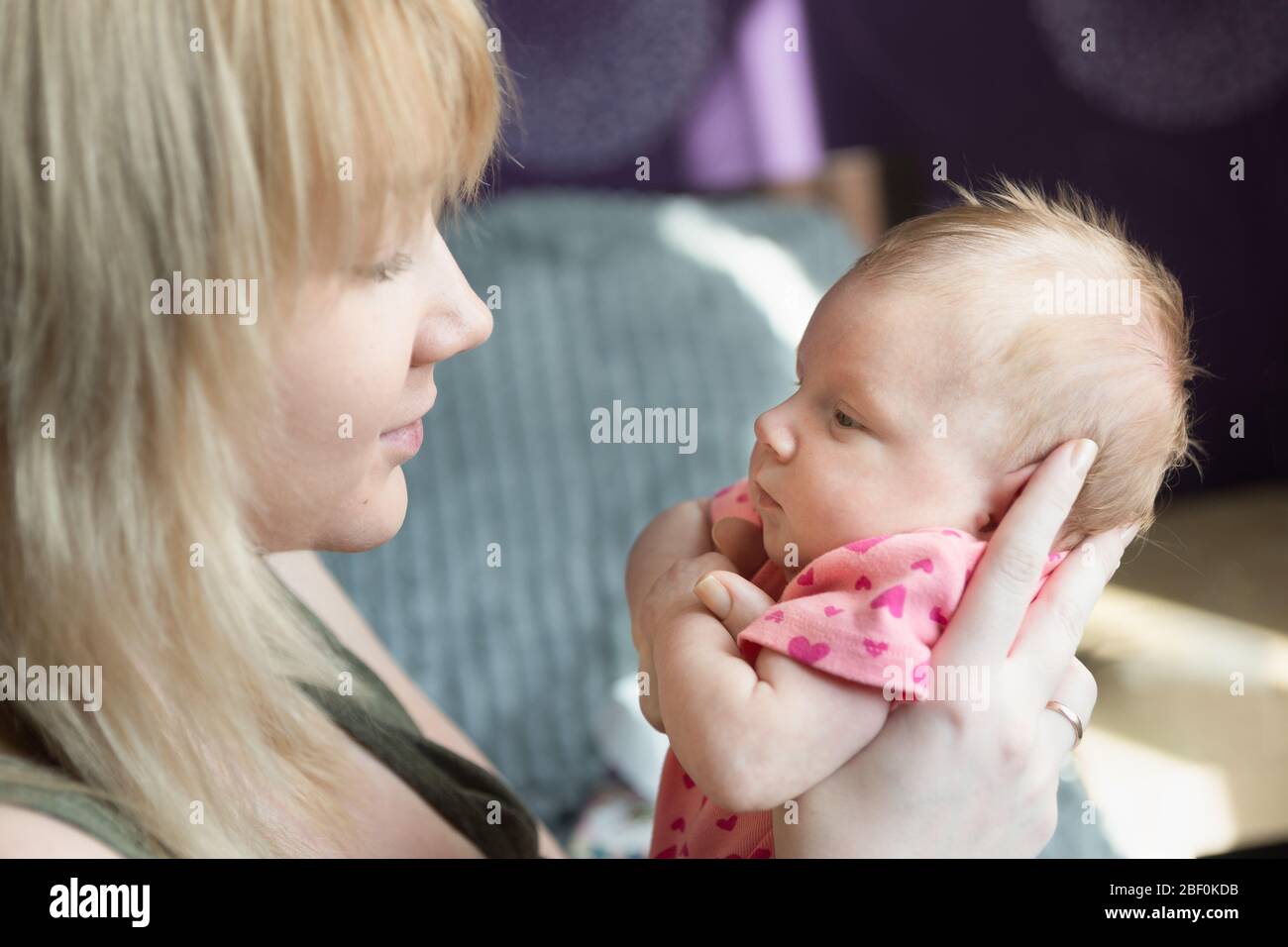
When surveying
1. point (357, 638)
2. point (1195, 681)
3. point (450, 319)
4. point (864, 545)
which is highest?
point (450, 319)

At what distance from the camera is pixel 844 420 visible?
536mm

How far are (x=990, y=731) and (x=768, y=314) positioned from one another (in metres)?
1.26

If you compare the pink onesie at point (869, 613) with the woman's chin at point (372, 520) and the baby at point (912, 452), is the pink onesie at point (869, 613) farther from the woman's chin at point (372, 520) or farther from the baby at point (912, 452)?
the woman's chin at point (372, 520)

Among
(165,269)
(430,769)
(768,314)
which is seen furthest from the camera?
(768,314)

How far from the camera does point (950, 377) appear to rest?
1.71 ft

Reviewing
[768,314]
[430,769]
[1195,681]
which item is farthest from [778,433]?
[768,314]

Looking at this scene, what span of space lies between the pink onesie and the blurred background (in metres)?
0.21

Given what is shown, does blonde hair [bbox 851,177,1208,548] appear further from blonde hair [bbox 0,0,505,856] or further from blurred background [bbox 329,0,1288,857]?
blonde hair [bbox 0,0,505,856]

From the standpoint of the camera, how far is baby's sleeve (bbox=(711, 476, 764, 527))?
0.60 metres

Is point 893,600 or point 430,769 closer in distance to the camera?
point 893,600

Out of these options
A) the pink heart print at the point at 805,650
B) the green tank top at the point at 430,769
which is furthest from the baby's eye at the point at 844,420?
the green tank top at the point at 430,769

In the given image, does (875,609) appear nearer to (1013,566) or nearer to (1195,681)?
(1013,566)

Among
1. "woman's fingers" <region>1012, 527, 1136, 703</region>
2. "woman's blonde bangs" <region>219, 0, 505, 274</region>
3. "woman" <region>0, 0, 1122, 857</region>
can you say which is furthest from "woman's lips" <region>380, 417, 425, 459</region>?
"woman's fingers" <region>1012, 527, 1136, 703</region>
